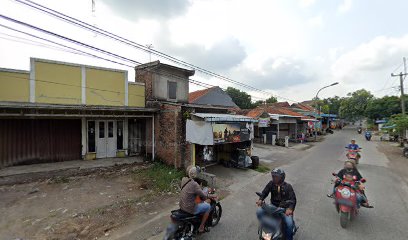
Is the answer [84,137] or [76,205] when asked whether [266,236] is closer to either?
[76,205]

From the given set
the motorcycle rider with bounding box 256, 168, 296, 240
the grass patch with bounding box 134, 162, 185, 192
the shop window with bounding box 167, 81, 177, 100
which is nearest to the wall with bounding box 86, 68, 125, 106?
the shop window with bounding box 167, 81, 177, 100

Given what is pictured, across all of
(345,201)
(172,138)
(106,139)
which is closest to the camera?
(345,201)

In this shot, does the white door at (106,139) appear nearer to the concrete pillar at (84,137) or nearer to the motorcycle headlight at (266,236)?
the concrete pillar at (84,137)

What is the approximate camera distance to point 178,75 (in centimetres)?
1555

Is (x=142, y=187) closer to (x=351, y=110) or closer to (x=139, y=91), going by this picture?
(x=139, y=91)

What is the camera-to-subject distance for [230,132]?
10484 mm

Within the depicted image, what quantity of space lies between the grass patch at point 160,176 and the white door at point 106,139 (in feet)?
9.59

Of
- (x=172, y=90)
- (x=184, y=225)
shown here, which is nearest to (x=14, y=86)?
(x=172, y=90)

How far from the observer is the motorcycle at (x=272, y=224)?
377 cm

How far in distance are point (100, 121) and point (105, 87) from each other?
6.32 feet

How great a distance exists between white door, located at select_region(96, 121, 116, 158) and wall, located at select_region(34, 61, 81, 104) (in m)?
2.02

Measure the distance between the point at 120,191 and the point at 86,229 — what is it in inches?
101

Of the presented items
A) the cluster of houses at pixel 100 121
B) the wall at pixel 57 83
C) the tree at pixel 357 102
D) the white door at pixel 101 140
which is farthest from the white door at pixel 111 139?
the tree at pixel 357 102

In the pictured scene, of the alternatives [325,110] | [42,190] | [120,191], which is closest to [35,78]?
[42,190]
